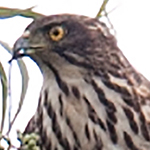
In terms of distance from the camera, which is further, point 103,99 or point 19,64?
point 103,99

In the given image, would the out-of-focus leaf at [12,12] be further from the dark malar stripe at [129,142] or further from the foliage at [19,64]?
the dark malar stripe at [129,142]

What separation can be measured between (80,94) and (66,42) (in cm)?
24

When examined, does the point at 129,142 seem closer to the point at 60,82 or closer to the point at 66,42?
the point at 60,82

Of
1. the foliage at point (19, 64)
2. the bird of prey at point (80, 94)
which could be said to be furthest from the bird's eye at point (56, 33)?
the foliage at point (19, 64)

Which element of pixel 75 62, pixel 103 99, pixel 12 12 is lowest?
pixel 103 99

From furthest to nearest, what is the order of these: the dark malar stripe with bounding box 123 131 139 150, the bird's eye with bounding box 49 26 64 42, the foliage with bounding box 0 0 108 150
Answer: the bird's eye with bounding box 49 26 64 42 < the dark malar stripe with bounding box 123 131 139 150 < the foliage with bounding box 0 0 108 150

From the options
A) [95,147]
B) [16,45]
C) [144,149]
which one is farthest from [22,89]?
[144,149]

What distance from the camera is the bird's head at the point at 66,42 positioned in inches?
82.6

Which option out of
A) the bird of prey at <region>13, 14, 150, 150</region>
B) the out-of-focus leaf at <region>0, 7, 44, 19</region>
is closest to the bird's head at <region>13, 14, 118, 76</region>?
the bird of prey at <region>13, 14, 150, 150</region>

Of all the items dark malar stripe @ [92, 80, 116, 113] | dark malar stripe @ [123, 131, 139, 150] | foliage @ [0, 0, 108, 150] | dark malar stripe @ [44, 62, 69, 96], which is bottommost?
dark malar stripe @ [123, 131, 139, 150]

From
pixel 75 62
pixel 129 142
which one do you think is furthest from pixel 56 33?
pixel 129 142

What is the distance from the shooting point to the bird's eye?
7.06ft

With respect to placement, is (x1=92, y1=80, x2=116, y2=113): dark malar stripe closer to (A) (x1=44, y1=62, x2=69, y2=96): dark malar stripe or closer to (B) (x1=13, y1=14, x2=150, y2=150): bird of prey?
(B) (x1=13, y1=14, x2=150, y2=150): bird of prey

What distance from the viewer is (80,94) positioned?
85.9 inches
